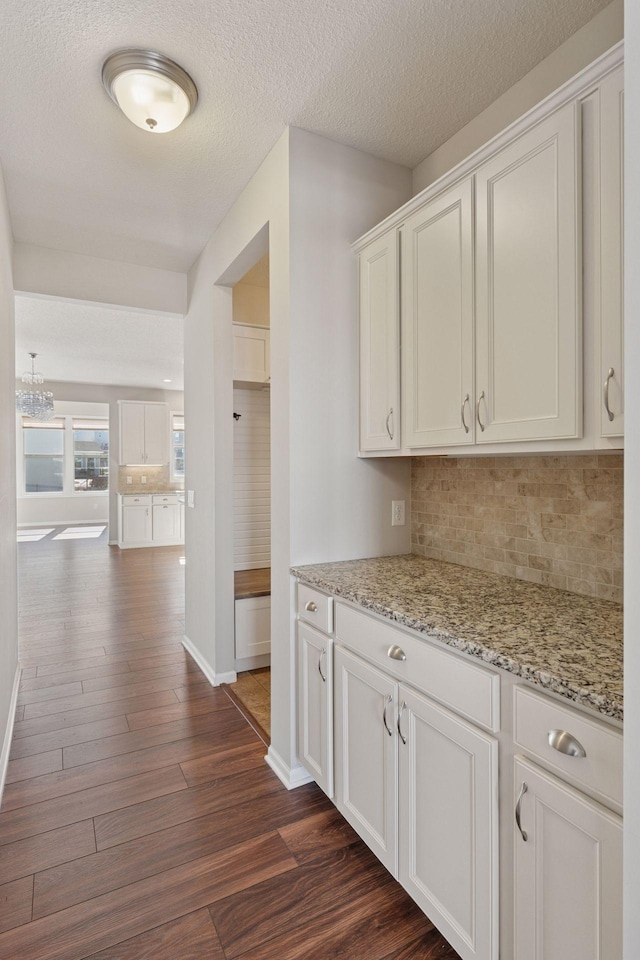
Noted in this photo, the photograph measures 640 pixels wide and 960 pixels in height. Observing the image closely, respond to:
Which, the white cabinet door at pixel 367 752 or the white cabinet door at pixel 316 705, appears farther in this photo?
the white cabinet door at pixel 316 705

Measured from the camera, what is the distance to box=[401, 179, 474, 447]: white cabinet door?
5.39 feet

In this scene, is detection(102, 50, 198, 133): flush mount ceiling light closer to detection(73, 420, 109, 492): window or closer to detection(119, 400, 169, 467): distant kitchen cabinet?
detection(119, 400, 169, 467): distant kitchen cabinet

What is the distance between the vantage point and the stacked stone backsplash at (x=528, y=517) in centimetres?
154

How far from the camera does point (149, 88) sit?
181 centimetres

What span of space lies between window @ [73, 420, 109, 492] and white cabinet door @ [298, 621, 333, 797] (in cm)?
984

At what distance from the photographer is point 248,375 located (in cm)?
340

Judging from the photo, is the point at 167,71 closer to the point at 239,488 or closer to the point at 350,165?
the point at 350,165

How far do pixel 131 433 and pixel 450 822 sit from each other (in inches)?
336

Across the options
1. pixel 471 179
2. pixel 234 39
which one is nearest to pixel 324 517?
pixel 471 179

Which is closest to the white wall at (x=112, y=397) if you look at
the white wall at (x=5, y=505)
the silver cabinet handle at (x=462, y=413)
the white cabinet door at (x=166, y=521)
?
the white cabinet door at (x=166, y=521)

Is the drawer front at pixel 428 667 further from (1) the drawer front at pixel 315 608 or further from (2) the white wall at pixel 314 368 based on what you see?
(2) the white wall at pixel 314 368

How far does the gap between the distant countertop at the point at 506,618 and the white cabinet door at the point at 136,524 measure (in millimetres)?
7065

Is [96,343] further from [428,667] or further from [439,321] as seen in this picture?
[428,667]

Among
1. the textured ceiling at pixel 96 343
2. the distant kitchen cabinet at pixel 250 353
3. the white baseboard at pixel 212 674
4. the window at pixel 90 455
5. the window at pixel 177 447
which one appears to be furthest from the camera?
the window at pixel 90 455
